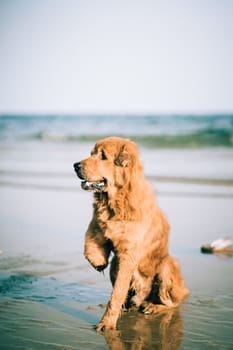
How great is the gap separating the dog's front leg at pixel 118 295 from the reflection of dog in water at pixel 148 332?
0.28 feet

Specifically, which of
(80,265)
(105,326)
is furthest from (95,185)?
(80,265)

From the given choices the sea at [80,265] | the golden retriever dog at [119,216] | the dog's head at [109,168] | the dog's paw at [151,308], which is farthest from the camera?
the dog's paw at [151,308]

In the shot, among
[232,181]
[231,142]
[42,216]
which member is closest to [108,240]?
[42,216]

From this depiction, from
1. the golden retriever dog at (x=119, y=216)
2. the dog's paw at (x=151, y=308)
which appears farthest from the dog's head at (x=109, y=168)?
the dog's paw at (x=151, y=308)

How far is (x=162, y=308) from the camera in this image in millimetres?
4715

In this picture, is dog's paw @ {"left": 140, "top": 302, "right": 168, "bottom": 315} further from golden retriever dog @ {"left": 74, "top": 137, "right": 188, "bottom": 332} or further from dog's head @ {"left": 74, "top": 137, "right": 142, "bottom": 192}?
dog's head @ {"left": 74, "top": 137, "right": 142, "bottom": 192}

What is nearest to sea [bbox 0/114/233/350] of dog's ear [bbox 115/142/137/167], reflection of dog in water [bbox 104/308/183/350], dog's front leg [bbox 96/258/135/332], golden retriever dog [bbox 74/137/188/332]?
reflection of dog in water [bbox 104/308/183/350]

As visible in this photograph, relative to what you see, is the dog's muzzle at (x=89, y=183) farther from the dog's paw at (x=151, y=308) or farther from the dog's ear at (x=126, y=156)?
the dog's paw at (x=151, y=308)

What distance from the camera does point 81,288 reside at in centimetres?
523

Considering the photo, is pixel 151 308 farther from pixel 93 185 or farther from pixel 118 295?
pixel 93 185

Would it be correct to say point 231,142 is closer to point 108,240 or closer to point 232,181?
point 232,181

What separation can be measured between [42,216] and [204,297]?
4.22 m

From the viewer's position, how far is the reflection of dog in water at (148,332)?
12.7ft

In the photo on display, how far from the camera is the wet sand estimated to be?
13.0 ft
